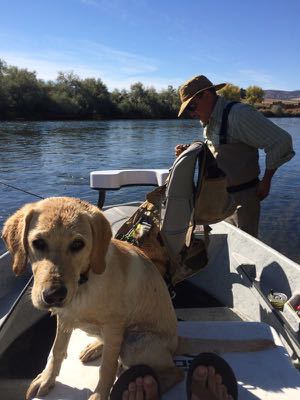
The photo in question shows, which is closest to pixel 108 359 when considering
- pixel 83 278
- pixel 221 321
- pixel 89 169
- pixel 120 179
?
pixel 83 278

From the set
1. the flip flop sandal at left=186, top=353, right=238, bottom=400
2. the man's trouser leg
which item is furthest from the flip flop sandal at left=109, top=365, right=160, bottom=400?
the man's trouser leg

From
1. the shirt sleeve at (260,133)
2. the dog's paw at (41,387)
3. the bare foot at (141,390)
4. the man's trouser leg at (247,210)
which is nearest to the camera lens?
the bare foot at (141,390)

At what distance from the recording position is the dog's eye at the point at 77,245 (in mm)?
2401

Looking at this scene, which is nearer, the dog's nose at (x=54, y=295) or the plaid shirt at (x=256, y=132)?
the dog's nose at (x=54, y=295)

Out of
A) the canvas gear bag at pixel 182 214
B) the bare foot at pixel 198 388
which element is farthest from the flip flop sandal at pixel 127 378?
the canvas gear bag at pixel 182 214

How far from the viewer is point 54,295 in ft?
7.29

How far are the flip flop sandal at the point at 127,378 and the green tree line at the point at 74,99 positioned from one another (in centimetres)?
4674

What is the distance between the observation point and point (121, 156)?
21906 mm

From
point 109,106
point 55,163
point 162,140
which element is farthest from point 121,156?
point 109,106

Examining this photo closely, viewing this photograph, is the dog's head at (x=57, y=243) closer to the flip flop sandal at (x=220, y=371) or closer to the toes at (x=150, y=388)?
the toes at (x=150, y=388)

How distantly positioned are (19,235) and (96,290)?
0.60m

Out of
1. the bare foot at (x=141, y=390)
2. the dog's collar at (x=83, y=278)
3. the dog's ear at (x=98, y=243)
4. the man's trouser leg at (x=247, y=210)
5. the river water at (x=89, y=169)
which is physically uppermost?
the dog's ear at (x=98, y=243)

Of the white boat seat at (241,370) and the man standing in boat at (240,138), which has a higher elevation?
the man standing in boat at (240,138)

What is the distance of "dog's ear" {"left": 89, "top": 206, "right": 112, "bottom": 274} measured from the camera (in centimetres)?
253
